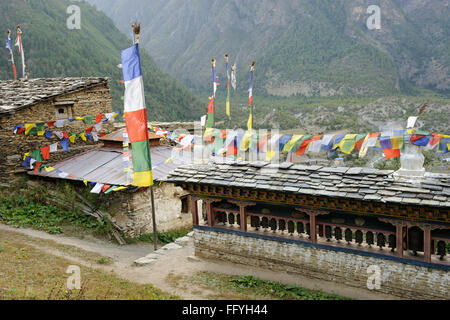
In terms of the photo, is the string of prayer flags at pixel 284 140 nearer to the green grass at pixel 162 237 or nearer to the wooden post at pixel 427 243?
the wooden post at pixel 427 243

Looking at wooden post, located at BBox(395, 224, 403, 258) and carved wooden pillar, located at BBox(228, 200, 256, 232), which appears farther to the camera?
carved wooden pillar, located at BBox(228, 200, 256, 232)

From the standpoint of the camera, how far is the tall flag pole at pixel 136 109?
10289 mm

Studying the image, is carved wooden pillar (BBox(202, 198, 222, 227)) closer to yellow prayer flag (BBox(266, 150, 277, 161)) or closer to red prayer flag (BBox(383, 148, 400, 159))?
yellow prayer flag (BBox(266, 150, 277, 161))

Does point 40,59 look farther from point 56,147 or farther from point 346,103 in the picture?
point 346,103

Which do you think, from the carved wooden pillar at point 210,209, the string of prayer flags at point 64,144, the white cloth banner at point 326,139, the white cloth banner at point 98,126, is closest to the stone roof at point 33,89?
the white cloth banner at point 98,126

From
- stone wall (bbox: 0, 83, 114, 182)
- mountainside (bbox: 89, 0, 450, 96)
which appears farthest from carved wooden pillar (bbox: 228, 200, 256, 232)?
mountainside (bbox: 89, 0, 450, 96)

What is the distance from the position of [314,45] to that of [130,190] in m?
80.5

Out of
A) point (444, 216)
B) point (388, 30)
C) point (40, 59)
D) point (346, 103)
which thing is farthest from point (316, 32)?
point (444, 216)

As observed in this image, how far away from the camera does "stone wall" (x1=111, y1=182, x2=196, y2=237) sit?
14.8 meters

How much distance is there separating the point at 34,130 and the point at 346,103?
50.3 m

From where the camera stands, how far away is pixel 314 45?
87188mm

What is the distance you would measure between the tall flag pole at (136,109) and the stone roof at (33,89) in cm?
843

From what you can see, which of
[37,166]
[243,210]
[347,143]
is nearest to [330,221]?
[243,210]

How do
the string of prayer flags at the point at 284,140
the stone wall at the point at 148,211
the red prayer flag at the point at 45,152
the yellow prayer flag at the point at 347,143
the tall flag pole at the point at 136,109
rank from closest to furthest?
the tall flag pole at the point at 136,109
the yellow prayer flag at the point at 347,143
the string of prayer flags at the point at 284,140
the stone wall at the point at 148,211
the red prayer flag at the point at 45,152
